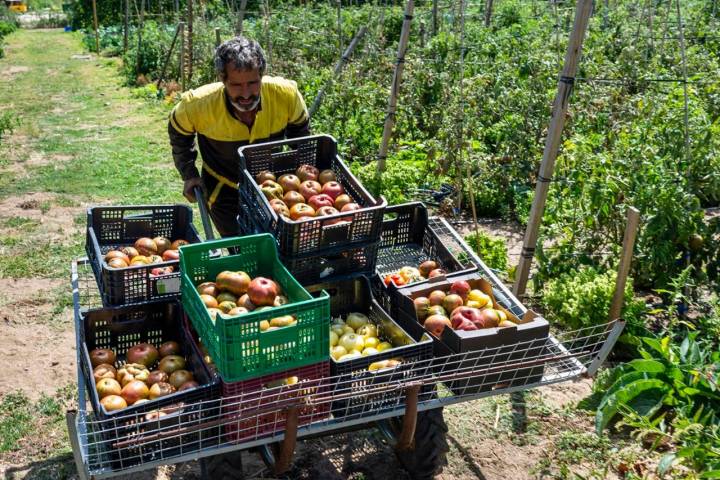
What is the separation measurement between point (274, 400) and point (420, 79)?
294 inches

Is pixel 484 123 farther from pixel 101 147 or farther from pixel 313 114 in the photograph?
pixel 101 147

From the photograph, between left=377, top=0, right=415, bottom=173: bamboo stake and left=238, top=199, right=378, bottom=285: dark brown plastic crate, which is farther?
left=377, top=0, right=415, bottom=173: bamboo stake

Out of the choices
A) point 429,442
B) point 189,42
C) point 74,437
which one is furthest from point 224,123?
point 189,42

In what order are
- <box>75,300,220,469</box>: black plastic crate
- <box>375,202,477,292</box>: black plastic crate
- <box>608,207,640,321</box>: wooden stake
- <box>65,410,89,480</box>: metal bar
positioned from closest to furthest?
1. <box>65,410,89,480</box>: metal bar
2. <box>75,300,220,469</box>: black plastic crate
3. <box>375,202,477,292</box>: black plastic crate
4. <box>608,207,640,321</box>: wooden stake

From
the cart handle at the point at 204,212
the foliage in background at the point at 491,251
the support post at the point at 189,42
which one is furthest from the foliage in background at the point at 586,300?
the support post at the point at 189,42

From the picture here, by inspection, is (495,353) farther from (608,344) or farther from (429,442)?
(429,442)

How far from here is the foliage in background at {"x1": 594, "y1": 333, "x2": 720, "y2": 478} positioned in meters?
4.06

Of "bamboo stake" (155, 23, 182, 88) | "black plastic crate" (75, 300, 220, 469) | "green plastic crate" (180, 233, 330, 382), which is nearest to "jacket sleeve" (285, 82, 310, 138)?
"green plastic crate" (180, 233, 330, 382)

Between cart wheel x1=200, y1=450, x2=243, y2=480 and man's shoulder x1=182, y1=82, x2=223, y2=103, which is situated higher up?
man's shoulder x1=182, y1=82, x2=223, y2=103

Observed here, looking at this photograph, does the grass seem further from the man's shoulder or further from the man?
the man's shoulder

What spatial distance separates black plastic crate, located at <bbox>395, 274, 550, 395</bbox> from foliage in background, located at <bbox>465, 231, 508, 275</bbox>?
275 centimetres

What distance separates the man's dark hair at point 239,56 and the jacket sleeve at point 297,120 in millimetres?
468

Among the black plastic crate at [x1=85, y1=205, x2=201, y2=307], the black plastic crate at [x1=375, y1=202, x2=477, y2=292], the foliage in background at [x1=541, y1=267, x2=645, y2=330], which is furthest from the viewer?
the foliage in background at [x1=541, y1=267, x2=645, y2=330]

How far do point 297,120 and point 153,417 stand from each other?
223 cm
